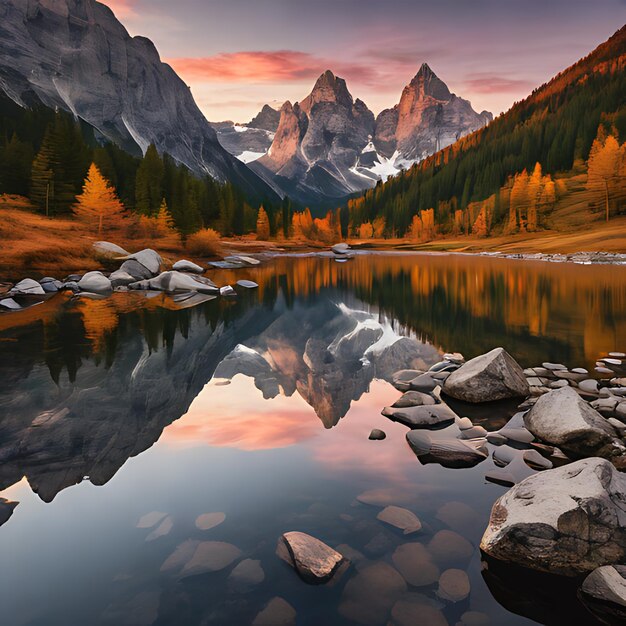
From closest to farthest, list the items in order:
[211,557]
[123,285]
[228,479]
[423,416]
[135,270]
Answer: [211,557]
[228,479]
[423,416]
[123,285]
[135,270]

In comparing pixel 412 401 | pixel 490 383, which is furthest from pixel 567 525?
pixel 490 383

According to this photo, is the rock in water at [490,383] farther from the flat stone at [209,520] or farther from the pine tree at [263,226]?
the pine tree at [263,226]

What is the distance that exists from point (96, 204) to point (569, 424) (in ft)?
196

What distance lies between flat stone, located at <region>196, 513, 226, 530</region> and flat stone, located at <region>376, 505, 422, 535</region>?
84.0 inches

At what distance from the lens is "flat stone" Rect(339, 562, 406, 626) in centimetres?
409

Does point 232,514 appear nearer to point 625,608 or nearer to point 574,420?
point 625,608

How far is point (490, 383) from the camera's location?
9875 millimetres

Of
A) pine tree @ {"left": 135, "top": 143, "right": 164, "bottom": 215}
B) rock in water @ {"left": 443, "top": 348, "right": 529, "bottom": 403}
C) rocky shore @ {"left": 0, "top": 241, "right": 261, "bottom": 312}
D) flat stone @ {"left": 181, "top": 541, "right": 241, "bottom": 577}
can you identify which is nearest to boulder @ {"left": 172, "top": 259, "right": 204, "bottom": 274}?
rocky shore @ {"left": 0, "top": 241, "right": 261, "bottom": 312}

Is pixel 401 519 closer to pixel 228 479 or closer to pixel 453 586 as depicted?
pixel 453 586

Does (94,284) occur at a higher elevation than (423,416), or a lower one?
higher

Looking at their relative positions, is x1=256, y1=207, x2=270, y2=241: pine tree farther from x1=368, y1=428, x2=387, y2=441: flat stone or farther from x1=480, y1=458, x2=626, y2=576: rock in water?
x1=480, y1=458, x2=626, y2=576: rock in water

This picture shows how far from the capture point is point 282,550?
16.3ft

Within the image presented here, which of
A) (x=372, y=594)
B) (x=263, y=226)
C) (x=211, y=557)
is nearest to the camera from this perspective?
(x=372, y=594)

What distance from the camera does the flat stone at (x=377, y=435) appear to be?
8.26m
